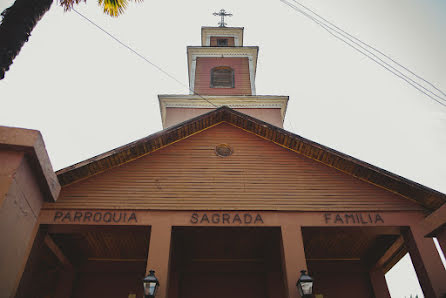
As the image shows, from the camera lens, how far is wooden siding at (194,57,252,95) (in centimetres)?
1939

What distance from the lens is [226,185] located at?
400 inches

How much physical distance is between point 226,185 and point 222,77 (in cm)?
1148

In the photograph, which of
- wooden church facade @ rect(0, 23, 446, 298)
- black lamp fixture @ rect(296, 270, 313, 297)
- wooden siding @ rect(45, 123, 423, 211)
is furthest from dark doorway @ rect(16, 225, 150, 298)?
black lamp fixture @ rect(296, 270, 313, 297)

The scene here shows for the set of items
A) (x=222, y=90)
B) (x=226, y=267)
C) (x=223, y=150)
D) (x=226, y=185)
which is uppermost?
(x=222, y=90)

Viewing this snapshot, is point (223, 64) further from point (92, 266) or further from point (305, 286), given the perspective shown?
point (305, 286)

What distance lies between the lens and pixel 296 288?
8.12m

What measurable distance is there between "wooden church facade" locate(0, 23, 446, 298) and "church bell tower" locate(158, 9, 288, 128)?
645 cm

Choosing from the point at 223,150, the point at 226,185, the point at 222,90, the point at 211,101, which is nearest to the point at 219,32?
the point at 222,90

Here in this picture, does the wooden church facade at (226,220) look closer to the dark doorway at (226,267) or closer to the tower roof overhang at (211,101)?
the dark doorway at (226,267)

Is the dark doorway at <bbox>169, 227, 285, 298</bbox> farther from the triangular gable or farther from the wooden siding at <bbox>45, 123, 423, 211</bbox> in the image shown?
the triangular gable

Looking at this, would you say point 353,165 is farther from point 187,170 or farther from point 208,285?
point 208,285

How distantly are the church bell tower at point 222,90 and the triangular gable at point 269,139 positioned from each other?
6.45 m

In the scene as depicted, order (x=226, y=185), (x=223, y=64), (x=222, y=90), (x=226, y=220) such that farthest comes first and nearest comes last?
1. (x=223, y=64)
2. (x=222, y=90)
3. (x=226, y=185)
4. (x=226, y=220)

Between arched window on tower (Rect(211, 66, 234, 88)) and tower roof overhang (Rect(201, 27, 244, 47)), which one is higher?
tower roof overhang (Rect(201, 27, 244, 47))
